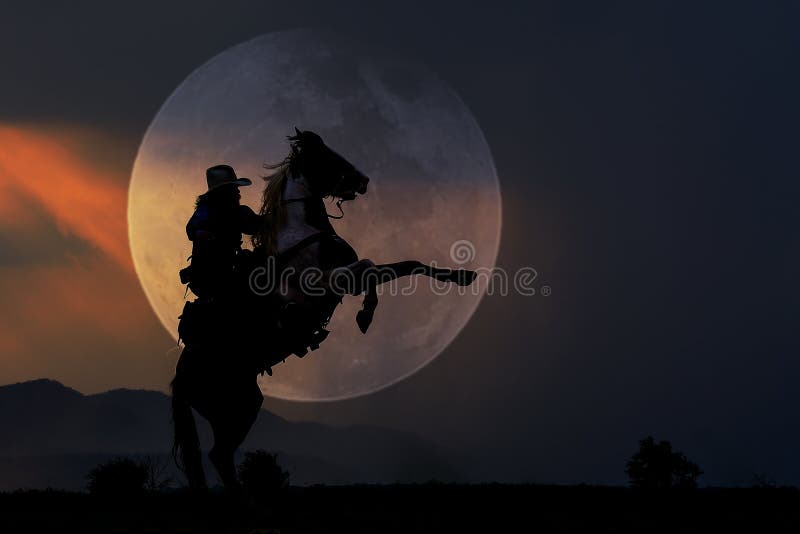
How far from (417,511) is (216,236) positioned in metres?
3.74

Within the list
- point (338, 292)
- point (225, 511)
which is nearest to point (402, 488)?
point (225, 511)

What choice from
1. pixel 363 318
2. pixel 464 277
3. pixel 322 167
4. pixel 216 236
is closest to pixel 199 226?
pixel 216 236

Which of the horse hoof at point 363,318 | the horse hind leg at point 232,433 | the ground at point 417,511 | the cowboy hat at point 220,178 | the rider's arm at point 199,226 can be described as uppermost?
the cowboy hat at point 220,178

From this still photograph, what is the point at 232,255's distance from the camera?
10.0 meters

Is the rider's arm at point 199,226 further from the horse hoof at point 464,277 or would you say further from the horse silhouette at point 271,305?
the horse hoof at point 464,277

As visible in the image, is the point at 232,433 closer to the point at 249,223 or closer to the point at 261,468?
the point at 249,223

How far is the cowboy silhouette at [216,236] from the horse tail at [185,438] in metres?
1.21

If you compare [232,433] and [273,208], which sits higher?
[273,208]

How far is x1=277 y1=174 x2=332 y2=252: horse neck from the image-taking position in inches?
386

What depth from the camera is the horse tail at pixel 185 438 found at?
1034 cm

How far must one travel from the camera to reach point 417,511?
32.4ft

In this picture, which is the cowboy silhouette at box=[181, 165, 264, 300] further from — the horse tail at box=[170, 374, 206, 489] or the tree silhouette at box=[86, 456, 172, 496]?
the tree silhouette at box=[86, 456, 172, 496]

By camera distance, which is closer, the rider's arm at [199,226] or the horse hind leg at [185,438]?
the rider's arm at [199,226]

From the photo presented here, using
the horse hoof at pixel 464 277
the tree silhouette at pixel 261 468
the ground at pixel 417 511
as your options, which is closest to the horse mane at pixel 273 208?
the horse hoof at pixel 464 277
